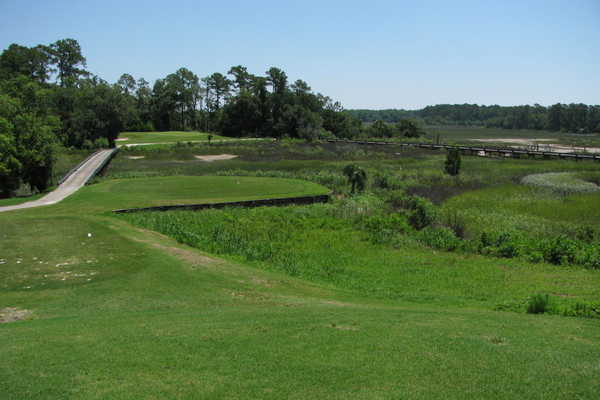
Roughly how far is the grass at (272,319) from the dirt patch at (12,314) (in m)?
0.25

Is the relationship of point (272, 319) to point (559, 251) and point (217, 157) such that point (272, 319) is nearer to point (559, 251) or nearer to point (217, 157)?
point (559, 251)

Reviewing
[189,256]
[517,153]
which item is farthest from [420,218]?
[517,153]

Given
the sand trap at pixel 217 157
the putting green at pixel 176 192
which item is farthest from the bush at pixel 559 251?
the sand trap at pixel 217 157

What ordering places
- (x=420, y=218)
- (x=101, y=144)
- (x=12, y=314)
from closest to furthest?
(x=12, y=314) → (x=420, y=218) → (x=101, y=144)

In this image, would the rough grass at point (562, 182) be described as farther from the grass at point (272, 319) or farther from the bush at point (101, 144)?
the bush at point (101, 144)

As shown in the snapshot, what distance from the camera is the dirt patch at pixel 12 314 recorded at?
11.3 metres

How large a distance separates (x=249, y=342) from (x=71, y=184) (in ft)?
121

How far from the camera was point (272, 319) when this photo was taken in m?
10.5

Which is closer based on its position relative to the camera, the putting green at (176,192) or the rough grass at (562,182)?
the putting green at (176,192)

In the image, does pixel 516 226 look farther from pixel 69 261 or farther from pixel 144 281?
pixel 69 261

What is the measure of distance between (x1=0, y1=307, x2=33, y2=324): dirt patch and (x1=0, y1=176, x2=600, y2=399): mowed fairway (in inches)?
12.1

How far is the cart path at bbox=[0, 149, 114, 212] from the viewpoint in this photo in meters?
30.3

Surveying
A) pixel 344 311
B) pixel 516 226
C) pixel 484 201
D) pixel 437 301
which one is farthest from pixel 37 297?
pixel 484 201

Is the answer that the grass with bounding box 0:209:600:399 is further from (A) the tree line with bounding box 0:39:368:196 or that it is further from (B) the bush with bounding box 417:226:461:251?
(A) the tree line with bounding box 0:39:368:196
